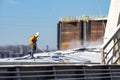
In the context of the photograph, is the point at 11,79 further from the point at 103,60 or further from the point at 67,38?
the point at 67,38

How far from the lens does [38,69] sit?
8578 mm

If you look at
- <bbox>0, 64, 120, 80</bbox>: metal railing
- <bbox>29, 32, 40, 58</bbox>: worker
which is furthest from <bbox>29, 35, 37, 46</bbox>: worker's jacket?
<bbox>0, 64, 120, 80</bbox>: metal railing

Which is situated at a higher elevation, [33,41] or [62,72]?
[33,41]

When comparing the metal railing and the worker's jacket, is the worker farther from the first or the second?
the metal railing

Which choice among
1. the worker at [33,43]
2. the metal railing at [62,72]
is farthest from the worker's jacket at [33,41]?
the metal railing at [62,72]

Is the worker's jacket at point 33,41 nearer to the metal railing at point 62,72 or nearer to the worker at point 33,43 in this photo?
the worker at point 33,43

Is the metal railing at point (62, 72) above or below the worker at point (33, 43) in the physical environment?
below

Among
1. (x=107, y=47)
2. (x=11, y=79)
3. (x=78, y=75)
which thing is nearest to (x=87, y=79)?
(x=78, y=75)

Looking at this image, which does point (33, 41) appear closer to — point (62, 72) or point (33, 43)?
point (33, 43)

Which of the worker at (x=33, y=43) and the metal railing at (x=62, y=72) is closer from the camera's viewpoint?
the metal railing at (x=62, y=72)

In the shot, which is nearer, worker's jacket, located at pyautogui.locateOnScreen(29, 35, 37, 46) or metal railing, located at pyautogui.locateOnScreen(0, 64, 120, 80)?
metal railing, located at pyautogui.locateOnScreen(0, 64, 120, 80)

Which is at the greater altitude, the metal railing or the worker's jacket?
the worker's jacket

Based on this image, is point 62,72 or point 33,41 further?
point 33,41

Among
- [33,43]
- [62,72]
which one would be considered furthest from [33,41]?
[62,72]
